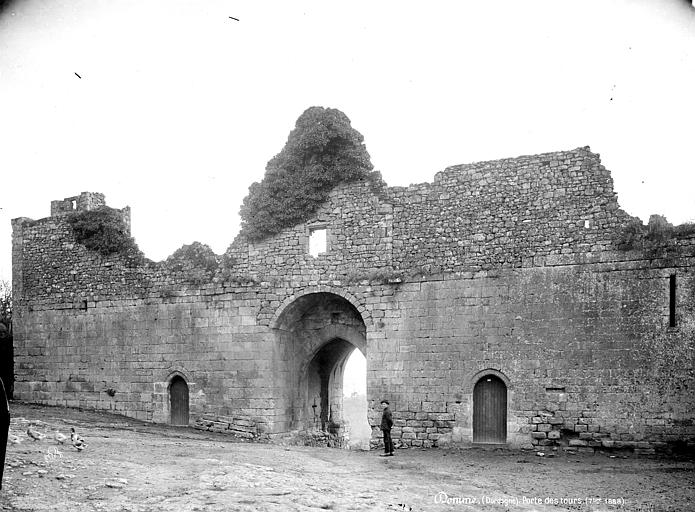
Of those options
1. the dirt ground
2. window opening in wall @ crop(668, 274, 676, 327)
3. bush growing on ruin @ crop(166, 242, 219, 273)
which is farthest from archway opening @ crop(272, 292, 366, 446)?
window opening in wall @ crop(668, 274, 676, 327)

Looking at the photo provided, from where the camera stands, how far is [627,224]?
46.9 ft

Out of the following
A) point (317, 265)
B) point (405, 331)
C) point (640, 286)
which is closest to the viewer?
point (640, 286)

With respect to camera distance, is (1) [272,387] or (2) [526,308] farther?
(1) [272,387]

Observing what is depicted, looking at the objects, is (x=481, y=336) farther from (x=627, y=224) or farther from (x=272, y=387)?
(x=272, y=387)

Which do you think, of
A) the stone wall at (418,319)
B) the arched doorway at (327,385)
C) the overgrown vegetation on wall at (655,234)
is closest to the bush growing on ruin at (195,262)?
the stone wall at (418,319)

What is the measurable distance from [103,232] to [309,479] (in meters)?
12.3

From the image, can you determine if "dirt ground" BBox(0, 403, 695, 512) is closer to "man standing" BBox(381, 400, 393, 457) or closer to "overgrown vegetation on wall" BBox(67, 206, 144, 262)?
"man standing" BBox(381, 400, 393, 457)

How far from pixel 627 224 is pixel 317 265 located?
24.3 ft

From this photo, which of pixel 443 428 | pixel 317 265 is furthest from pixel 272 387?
pixel 443 428

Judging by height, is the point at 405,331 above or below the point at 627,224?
below

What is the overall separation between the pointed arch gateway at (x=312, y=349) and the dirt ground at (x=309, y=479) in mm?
3323

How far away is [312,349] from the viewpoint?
61.4 feet

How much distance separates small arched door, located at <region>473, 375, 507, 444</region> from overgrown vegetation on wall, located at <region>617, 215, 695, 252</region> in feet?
13.7

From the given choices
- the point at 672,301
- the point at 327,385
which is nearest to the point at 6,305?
the point at 327,385
